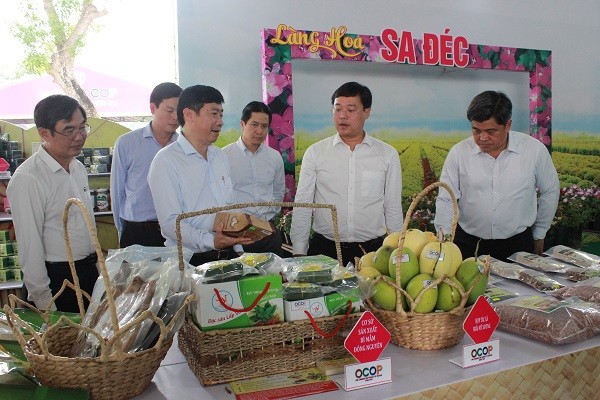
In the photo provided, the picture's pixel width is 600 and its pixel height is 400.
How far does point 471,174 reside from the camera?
3.16m

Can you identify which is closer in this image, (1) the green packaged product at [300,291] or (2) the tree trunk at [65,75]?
(1) the green packaged product at [300,291]

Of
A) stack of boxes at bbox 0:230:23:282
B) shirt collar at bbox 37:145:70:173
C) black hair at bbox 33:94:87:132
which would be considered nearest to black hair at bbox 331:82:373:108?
black hair at bbox 33:94:87:132

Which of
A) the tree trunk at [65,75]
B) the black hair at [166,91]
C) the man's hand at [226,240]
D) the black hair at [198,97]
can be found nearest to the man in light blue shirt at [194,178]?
the black hair at [198,97]

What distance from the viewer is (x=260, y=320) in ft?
4.31

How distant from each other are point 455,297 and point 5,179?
163 inches

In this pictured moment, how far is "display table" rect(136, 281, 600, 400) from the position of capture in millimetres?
1272

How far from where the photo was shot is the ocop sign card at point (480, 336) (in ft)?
4.55

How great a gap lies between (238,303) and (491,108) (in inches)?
81.0

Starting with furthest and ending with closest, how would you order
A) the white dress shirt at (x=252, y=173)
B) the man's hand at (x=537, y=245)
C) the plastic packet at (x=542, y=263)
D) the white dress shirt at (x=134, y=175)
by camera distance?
1. the white dress shirt at (x=252, y=173)
2. the white dress shirt at (x=134, y=175)
3. the man's hand at (x=537, y=245)
4. the plastic packet at (x=542, y=263)

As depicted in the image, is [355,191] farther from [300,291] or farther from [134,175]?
[300,291]

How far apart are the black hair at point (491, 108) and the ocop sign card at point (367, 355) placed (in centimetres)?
189

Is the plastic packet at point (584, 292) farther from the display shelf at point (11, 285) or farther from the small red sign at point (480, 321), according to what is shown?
the display shelf at point (11, 285)

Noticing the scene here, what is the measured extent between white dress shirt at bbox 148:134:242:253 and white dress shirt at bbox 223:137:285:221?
181cm

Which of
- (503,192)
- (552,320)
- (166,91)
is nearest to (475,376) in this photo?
(552,320)
